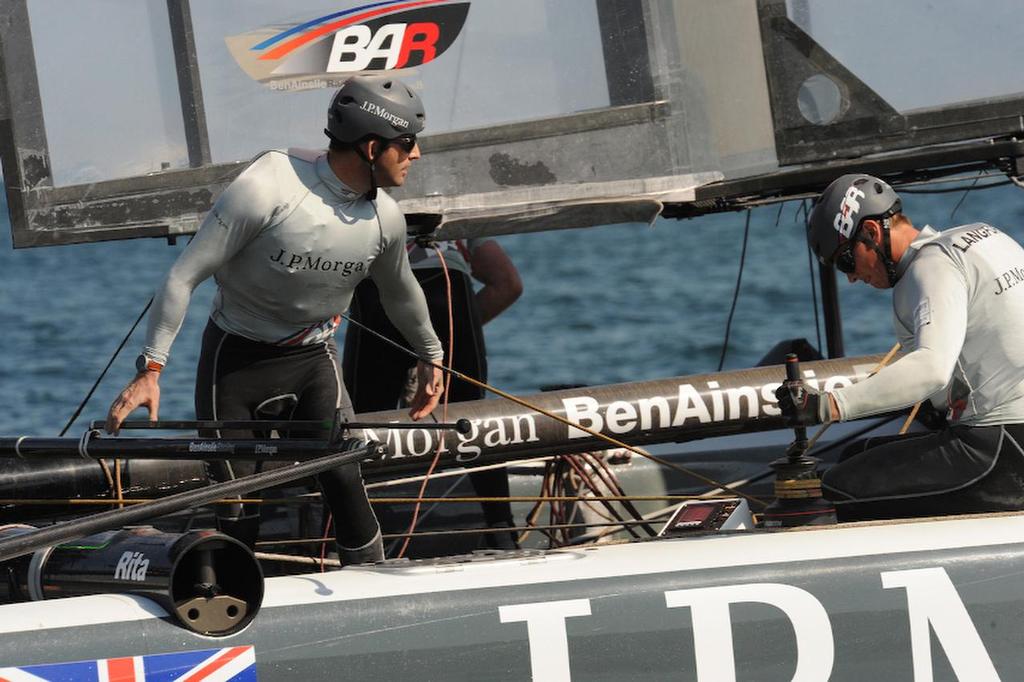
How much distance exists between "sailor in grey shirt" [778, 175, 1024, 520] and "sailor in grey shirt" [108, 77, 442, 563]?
90 cm

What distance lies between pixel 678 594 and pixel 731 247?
62.5 feet

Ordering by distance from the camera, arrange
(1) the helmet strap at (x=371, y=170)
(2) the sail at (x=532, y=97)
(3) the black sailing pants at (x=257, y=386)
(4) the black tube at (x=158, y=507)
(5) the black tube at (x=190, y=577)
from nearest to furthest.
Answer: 1. (4) the black tube at (x=158, y=507)
2. (5) the black tube at (x=190, y=577)
3. (1) the helmet strap at (x=371, y=170)
4. (3) the black sailing pants at (x=257, y=386)
5. (2) the sail at (x=532, y=97)

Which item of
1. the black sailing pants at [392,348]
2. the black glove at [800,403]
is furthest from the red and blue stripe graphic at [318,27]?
the black glove at [800,403]

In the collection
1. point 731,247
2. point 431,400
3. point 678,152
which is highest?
point 731,247

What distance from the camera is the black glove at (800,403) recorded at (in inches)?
127

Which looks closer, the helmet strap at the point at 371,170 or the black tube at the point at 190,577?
the black tube at the point at 190,577

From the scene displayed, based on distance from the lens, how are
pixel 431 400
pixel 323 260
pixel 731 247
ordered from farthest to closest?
pixel 731 247, pixel 431 400, pixel 323 260

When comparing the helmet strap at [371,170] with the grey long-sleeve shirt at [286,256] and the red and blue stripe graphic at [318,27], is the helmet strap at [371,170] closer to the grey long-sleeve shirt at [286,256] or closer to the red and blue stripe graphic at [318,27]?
the grey long-sleeve shirt at [286,256]

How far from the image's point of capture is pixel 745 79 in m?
4.48

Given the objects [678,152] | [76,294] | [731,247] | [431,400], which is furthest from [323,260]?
[731,247]

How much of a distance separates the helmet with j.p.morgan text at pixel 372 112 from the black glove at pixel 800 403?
94 cm

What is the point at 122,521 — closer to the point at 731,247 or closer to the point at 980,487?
the point at 980,487

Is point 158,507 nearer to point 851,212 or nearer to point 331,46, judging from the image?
point 851,212

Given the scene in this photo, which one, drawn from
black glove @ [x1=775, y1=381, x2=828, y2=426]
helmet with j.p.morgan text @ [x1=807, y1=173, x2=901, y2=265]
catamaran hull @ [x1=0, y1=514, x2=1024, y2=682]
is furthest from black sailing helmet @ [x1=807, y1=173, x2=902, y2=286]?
catamaran hull @ [x1=0, y1=514, x2=1024, y2=682]
